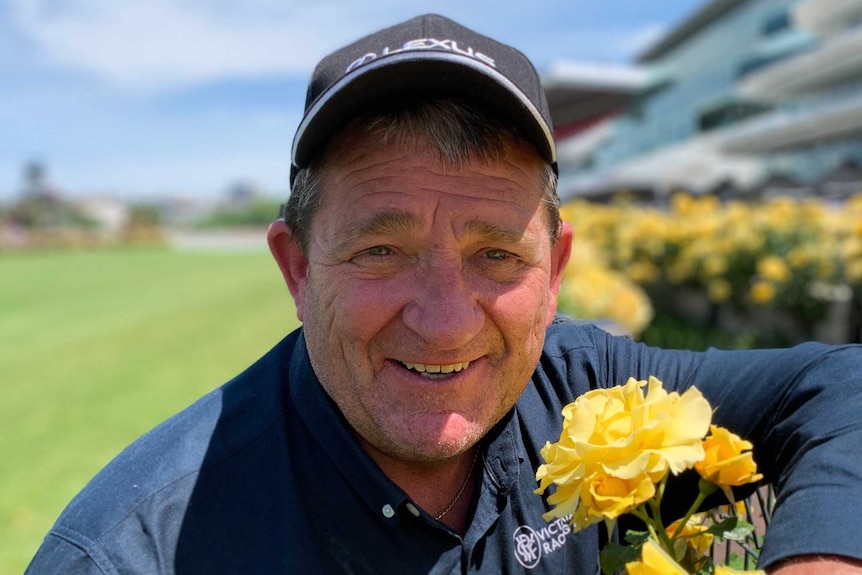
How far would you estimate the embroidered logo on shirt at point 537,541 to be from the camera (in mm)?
1512

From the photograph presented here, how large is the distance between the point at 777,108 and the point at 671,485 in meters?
59.6

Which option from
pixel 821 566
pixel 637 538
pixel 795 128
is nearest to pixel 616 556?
pixel 637 538

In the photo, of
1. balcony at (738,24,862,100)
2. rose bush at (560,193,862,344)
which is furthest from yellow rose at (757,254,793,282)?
balcony at (738,24,862,100)

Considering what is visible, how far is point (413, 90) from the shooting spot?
143cm

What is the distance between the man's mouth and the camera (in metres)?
1.44

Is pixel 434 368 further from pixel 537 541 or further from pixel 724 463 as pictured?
pixel 724 463

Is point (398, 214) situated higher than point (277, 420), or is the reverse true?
point (398, 214)

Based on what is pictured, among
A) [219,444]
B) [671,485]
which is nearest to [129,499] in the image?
[219,444]

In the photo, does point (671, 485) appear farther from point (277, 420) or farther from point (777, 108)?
point (777, 108)

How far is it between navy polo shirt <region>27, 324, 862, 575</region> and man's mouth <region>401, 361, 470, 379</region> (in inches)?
7.3

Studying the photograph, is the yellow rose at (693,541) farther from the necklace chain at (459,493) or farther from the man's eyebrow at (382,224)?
the man's eyebrow at (382,224)

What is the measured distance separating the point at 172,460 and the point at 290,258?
513mm

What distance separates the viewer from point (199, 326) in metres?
12.4

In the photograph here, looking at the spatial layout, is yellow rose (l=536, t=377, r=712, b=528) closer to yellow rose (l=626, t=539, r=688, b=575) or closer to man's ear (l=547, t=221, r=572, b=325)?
yellow rose (l=626, t=539, r=688, b=575)
